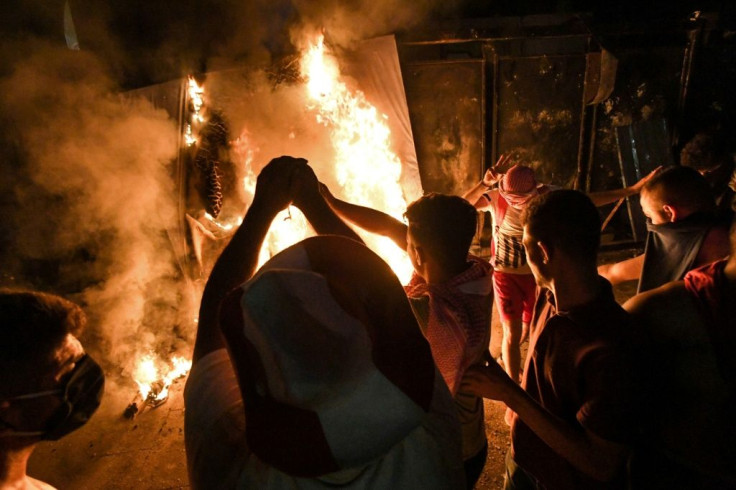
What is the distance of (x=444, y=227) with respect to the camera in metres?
1.97

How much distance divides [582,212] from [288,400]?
1625 millimetres

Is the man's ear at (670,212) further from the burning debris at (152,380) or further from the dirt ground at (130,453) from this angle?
the burning debris at (152,380)

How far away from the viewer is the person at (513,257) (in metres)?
3.94

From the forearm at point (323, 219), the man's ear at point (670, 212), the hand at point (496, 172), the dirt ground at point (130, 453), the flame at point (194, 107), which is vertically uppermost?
the flame at point (194, 107)

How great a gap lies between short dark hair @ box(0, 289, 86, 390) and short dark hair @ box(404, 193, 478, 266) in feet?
5.46

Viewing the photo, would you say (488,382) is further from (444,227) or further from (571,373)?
(444,227)

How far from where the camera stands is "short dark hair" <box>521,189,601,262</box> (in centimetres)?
178

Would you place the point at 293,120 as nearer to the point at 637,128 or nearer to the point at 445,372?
the point at 445,372

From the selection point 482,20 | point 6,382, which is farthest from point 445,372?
point 482,20

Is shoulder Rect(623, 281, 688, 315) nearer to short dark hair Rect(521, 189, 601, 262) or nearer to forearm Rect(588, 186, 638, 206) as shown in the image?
short dark hair Rect(521, 189, 601, 262)

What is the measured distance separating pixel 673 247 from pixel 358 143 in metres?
4.11

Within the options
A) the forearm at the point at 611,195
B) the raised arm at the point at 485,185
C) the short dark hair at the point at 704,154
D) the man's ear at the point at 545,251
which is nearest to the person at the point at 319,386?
the man's ear at the point at 545,251

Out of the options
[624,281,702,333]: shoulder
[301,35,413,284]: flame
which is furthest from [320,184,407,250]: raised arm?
[301,35,413,284]: flame

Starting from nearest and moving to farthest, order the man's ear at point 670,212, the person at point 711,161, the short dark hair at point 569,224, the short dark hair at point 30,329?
1. the short dark hair at point 30,329
2. the short dark hair at point 569,224
3. the man's ear at point 670,212
4. the person at point 711,161
